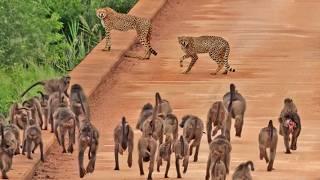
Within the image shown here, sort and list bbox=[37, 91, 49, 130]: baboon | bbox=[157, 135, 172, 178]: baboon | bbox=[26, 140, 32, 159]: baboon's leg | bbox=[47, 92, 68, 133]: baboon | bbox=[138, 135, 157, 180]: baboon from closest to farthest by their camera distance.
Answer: bbox=[138, 135, 157, 180]: baboon < bbox=[157, 135, 172, 178]: baboon < bbox=[26, 140, 32, 159]: baboon's leg < bbox=[47, 92, 68, 133]: baboon < bbox=[37, 91, 49, 130]: baboon

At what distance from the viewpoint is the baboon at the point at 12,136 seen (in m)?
15.3

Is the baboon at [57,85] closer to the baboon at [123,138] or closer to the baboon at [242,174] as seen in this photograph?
the baboon at [123,138]

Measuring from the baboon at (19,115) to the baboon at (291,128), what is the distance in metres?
2.58

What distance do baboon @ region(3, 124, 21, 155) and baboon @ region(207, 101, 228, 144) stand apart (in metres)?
2.18

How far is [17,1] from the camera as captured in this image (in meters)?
23.6

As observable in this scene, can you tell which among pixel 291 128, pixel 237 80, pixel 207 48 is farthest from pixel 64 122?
pixel 207 48

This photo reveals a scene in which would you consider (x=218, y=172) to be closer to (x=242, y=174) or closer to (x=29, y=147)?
(x=242, y=174)

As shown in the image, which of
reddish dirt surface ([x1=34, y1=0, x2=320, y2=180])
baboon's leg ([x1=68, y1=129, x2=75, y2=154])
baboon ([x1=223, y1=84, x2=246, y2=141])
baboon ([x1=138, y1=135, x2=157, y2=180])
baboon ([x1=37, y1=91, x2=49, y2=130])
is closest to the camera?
baboon ([x1=138, y1=135, x2=157, y2=180])

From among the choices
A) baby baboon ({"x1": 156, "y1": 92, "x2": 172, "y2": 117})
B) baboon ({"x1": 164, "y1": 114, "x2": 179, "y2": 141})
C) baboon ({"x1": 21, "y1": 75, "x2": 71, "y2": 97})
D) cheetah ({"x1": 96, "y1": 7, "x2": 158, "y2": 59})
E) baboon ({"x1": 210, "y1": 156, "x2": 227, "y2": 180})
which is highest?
cheetah ({"x1": 96, "y1": 7, "x2": 158, "y2": 59})

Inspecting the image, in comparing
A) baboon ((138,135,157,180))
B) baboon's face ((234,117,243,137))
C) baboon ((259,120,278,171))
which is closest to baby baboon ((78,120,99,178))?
baboon ((138,135,157,180))

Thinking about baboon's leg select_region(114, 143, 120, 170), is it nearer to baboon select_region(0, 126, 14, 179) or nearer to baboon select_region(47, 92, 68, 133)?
baboon select_region(0, 126, 14, 179)

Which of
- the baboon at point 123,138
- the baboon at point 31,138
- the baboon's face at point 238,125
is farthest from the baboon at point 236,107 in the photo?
the baboon at point 31,138

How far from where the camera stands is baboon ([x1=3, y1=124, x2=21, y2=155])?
15266 millimetres

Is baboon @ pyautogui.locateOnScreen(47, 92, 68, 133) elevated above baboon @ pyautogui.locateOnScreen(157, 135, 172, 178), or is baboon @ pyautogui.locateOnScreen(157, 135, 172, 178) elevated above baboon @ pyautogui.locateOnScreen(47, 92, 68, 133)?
baboon @ pyautogui.locateOnScreen(47, 92, 68, 133)
